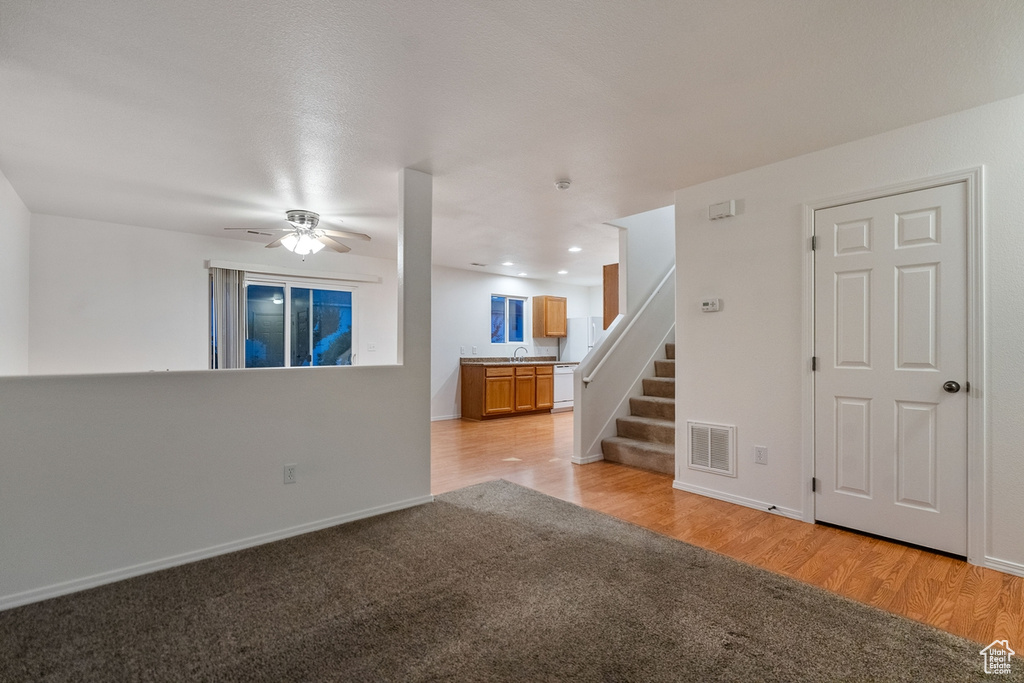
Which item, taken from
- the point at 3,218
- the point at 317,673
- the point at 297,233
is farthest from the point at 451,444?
the point at 3,218

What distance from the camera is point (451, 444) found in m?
5.58

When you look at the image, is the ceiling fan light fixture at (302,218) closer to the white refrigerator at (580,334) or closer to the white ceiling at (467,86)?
the white ceiling at (467,86)

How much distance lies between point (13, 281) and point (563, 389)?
7.01 meters

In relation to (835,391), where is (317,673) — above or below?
below

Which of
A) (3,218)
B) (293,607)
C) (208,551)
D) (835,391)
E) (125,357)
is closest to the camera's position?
(293,607)

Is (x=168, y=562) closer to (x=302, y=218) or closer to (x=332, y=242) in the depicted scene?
(x=332, y=242)

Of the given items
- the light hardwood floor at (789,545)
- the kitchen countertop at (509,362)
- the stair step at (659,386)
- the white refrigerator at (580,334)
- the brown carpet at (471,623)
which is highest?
the white refrigerator at (580,334)

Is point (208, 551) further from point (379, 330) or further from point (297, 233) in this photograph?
point (379, 330)

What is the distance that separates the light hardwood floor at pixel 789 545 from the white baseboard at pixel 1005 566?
4cm

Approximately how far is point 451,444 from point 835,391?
156 inches

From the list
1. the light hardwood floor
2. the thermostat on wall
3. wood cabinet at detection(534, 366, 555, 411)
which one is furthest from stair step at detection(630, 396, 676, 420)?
wood cabinet at detection(534, 366, 555, 411)

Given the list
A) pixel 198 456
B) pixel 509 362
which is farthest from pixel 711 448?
pixel 509 362

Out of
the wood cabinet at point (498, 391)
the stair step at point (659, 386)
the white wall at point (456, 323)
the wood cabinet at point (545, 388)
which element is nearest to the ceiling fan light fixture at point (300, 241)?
the white wall at point (456, 323)

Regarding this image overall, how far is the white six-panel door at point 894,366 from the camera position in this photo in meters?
2.52
